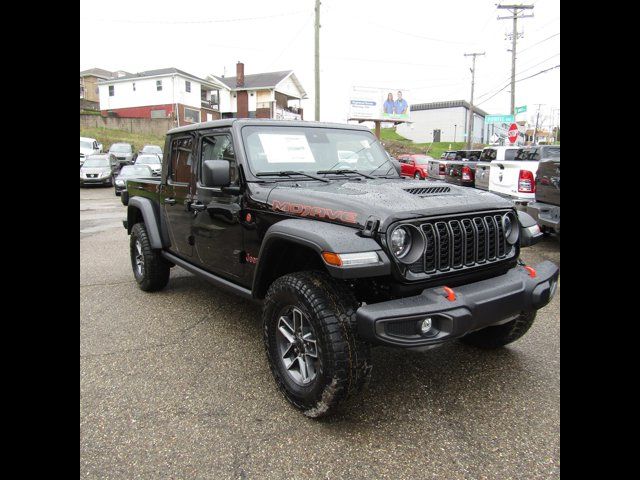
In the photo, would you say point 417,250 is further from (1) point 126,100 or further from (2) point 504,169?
(1) point 126,100

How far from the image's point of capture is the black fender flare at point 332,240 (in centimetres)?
258

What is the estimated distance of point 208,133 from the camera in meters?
4.27

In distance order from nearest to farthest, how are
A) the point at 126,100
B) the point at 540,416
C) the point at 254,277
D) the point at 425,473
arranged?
the point at 425,473
the point at 540,416
the point at 254,277
the point at 126,100

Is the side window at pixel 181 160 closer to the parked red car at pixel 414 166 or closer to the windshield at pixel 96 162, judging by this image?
the parked red car at pixel 414 166

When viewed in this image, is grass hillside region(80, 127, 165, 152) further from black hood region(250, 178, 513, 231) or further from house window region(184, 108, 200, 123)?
black hood region(250, 178, 513, 231)

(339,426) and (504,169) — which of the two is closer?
(339,426)

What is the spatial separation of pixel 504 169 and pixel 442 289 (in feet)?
24.0

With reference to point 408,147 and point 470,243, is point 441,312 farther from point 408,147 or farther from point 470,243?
point 408,147

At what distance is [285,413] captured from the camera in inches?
119

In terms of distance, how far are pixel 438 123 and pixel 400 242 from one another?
213ft

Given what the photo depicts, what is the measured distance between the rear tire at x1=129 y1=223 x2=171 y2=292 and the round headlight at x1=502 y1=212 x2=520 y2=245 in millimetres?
3728

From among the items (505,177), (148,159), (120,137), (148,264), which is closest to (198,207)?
(148,264)

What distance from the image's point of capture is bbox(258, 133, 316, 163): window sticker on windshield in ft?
12.7
